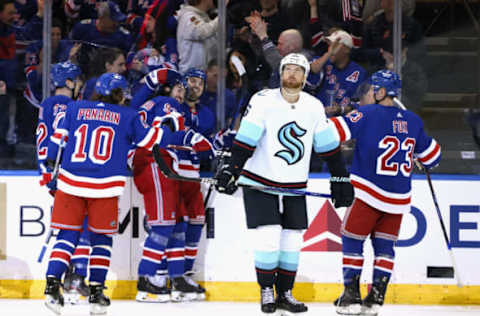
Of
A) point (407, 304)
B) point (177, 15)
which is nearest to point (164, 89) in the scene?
point (177, 15)

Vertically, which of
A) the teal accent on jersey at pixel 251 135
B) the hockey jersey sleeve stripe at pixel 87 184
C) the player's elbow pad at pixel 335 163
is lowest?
the hockey jersey sleeve stripe at pixel 87 184

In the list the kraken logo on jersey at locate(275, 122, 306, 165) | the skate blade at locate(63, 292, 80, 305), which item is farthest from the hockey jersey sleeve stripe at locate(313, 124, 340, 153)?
the skate blade at locate(63, 292, 80, 305)

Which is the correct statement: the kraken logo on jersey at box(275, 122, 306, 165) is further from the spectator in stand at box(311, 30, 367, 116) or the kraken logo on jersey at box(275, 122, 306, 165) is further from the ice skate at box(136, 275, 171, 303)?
the ice skate at box(136, 275, 171, 303)

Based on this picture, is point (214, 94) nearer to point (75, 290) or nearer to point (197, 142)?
point (197, 142)

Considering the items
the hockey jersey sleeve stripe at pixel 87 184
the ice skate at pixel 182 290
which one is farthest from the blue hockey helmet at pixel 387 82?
the ice skate at pixel 182 290

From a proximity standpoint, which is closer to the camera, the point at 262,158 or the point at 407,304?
the point at 262,158

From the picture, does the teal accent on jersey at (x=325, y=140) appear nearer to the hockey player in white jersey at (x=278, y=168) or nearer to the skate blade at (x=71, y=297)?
the hockey player in white jersey at (x=278, y=168)

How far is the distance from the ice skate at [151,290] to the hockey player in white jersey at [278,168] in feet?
3.50

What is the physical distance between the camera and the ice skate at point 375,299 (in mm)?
5141

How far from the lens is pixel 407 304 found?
18.9 ft

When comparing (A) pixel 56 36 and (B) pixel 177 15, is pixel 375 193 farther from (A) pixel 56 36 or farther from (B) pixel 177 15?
(A) pixel 56 36

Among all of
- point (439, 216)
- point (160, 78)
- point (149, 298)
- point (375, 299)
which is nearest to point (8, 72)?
point (160, 78)

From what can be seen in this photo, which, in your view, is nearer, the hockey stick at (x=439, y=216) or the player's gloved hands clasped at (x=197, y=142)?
the hockey stick at (x=439, y=216)

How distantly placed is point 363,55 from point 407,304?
5.26 ft
